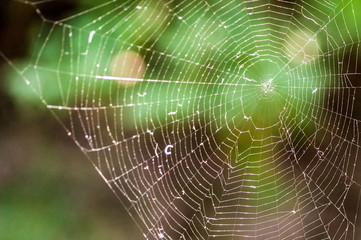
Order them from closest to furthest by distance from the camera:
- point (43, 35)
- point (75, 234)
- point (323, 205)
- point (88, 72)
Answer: point (88, 72) → point (43, 35) → point (323, 205) → point (75, 234)

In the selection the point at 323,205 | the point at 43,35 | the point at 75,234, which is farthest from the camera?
the point at 75,234

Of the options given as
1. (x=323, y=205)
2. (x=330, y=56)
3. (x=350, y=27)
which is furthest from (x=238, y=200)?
(x=350, y=27)

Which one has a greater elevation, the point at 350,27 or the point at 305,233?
the point at 350,27

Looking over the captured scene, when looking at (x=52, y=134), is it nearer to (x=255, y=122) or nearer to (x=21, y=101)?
(x=21, y=101)

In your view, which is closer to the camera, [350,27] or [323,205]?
[350,27]

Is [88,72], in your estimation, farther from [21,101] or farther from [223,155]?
Result: [223,155]

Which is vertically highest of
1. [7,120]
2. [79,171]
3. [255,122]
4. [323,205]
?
[7,120]
